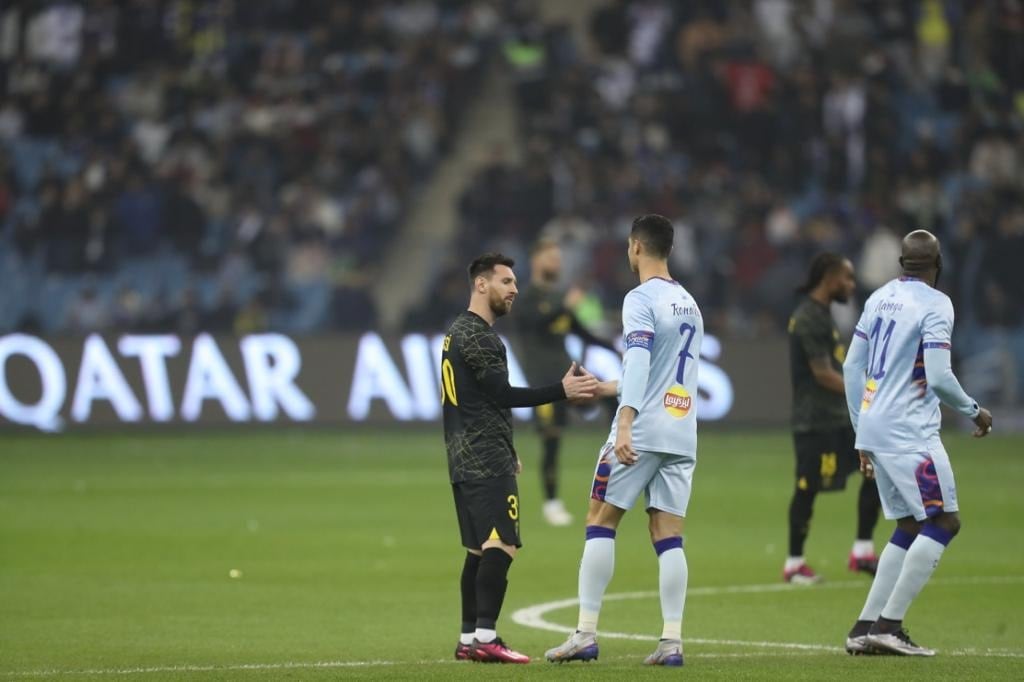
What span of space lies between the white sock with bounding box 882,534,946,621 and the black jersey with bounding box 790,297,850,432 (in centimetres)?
427

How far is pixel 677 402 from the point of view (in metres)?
9.44

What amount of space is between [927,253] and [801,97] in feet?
74.7

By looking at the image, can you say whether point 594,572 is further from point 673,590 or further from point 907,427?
point 907,427

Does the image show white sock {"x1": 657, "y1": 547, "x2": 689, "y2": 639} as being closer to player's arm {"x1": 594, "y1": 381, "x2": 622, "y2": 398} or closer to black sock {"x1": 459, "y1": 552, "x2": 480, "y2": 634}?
player's arm {"x1": 594, "y1": 381, "x2": 622, "y2": 398}

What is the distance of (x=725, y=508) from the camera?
62.7ft

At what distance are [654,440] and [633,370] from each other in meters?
0.42

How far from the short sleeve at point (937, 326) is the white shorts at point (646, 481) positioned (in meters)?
1.41

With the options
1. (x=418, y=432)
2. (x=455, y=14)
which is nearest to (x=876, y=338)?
(x=418, y=432)

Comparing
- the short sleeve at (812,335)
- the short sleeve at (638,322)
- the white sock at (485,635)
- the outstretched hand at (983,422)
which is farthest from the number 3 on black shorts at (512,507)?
the short sleeve at (812,335)

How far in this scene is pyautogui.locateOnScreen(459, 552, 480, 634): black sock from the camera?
31.8 feet

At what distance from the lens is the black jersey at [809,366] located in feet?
45.1

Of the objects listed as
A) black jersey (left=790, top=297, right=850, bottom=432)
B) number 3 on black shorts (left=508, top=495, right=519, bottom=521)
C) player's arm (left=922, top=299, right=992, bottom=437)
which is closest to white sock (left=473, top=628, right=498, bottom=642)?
number 3 on black shorts (left=508, top=495, right=519, bottom=521)

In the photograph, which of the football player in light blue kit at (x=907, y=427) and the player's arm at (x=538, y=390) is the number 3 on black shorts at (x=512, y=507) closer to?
the player's arm at (x=538, y=390)

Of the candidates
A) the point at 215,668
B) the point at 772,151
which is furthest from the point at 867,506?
the point at 772,151
